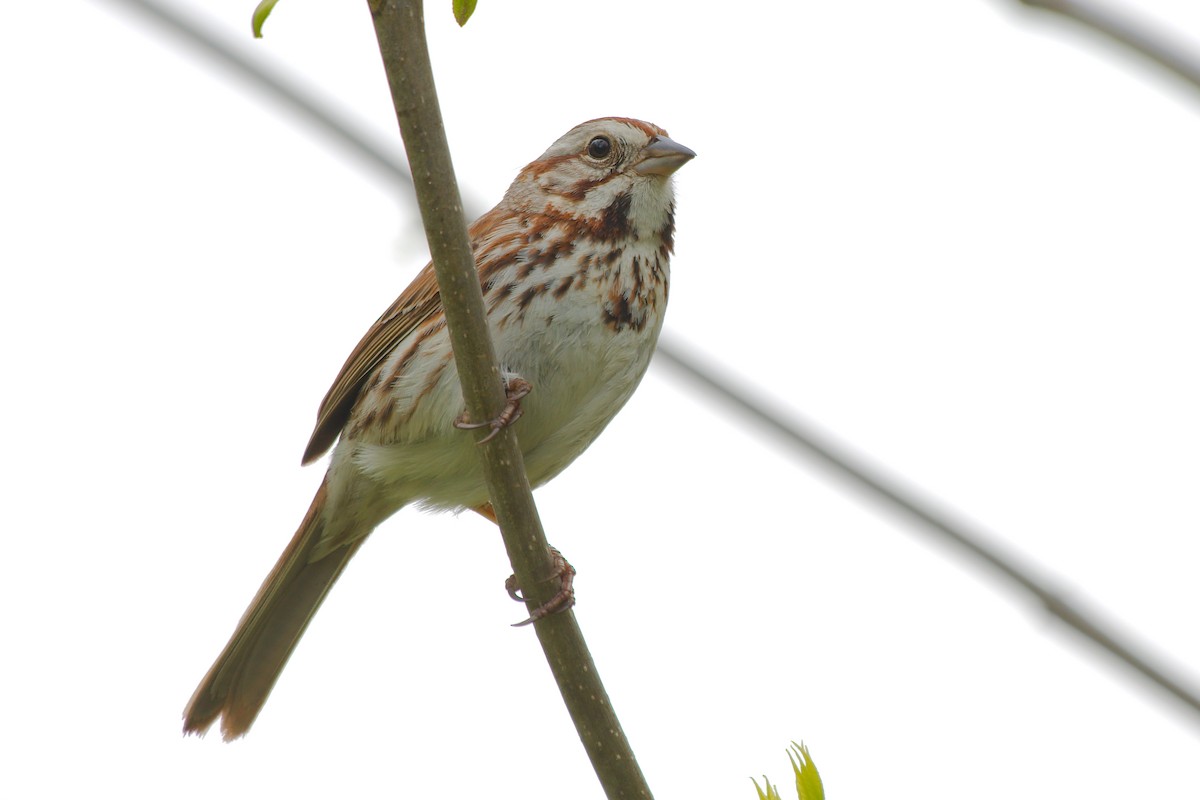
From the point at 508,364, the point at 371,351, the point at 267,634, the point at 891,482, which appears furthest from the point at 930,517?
the point at 267,634

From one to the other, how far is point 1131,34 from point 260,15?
1.18m

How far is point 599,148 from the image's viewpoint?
15.9ft

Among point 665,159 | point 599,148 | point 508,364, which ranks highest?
point 599,148

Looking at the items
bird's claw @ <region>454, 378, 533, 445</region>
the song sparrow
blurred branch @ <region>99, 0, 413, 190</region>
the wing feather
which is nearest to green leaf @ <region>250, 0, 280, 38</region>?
blurred branch @ <region>99, 0, 413, 190</region>

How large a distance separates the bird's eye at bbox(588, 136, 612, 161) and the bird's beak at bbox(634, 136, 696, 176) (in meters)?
0.16

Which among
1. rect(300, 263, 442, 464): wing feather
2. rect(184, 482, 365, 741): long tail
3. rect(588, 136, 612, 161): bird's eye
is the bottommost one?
rect(184, 482, 365, 741): long tail

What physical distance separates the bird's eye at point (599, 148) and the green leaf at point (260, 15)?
2.83m

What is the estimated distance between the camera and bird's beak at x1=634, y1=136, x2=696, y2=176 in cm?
467

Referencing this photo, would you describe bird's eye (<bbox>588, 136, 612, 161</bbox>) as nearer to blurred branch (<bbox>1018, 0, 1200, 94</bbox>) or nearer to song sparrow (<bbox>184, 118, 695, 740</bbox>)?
song sparrow (<bbox>184, 118, 695, 740</bbox>)

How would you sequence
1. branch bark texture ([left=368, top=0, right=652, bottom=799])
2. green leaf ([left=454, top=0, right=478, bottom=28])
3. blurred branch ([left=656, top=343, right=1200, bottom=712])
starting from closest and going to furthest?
blurred branch ([left=656, top=343, right=1200, bottom=712]) < green leaf ([left=454, top=0, right=478, bottom=28]) < branch bark texture ([left=368, top=0, right=652, bottom=799])

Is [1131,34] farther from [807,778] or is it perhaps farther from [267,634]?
[267,634]

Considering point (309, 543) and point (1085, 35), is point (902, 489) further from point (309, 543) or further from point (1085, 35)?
point (309, 543)

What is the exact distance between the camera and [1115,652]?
171 cm

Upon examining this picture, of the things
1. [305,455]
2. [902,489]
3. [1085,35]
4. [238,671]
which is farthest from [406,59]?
[238,671]
